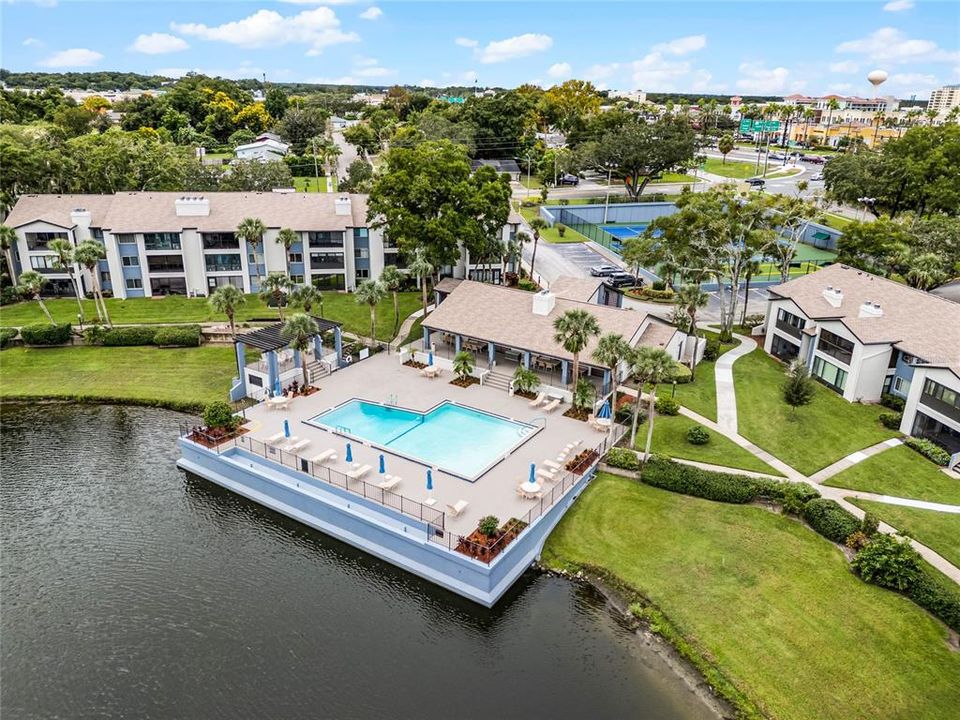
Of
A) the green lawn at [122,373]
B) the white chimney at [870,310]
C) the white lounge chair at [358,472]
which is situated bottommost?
the green lawn at [122,373]

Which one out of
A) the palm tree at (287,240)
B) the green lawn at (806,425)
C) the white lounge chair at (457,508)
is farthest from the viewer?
the palm tree at (287,240)

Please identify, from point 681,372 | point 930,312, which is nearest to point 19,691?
point 681,372

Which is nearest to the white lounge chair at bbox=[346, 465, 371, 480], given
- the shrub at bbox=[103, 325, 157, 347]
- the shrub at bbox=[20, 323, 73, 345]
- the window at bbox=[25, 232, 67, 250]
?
the shrub at bbox=[103, 325, 157, 347]

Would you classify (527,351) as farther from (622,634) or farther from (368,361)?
(622,634)

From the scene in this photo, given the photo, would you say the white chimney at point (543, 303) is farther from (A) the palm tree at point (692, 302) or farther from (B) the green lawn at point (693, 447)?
(B) the green lawn at point (693, 447)

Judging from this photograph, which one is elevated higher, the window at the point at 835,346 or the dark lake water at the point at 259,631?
the window at the point at 835,346

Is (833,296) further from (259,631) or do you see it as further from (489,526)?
(259,631)

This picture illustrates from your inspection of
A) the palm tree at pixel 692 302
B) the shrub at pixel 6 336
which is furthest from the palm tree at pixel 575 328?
the shrub at pixel 6 336

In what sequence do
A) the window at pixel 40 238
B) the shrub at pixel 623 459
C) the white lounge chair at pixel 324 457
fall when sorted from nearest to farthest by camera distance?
the white lounge chair at pixel 324 457
the shrub at pixel 623 459
the window at pixel 40 238
